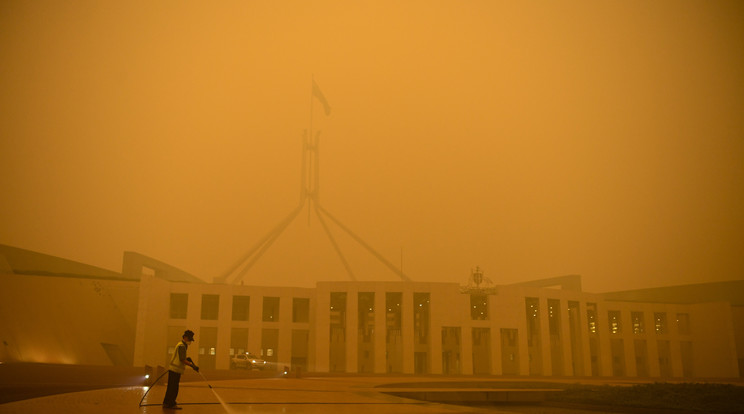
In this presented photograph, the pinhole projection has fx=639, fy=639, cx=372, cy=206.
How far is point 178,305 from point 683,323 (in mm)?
42534

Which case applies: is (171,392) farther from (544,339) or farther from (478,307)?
(478,307)

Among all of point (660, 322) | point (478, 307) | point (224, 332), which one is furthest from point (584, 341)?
point (224, 332)

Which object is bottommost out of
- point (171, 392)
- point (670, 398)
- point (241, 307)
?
point (670, 398)

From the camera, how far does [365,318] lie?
5419 cm

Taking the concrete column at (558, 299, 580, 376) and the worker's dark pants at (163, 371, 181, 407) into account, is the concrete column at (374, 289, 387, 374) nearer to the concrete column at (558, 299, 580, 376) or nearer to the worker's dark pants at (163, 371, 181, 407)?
the concrete column at (558, 299, 580, 376)

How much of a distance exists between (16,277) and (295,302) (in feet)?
65.6

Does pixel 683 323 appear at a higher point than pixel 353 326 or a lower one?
higher

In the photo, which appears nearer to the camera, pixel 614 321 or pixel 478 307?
pixel 614 321

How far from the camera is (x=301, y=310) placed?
172 ft

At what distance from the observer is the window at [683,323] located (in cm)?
5379

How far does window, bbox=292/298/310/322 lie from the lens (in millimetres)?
51213

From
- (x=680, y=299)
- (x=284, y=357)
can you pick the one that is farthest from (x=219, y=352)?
(x=680, y=299)

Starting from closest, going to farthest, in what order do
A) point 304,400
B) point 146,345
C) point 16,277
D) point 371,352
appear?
point 304,400, point 16,277, point 146,345, point 371,352

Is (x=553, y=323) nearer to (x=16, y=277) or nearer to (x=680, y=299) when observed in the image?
(x=680, y=299)
